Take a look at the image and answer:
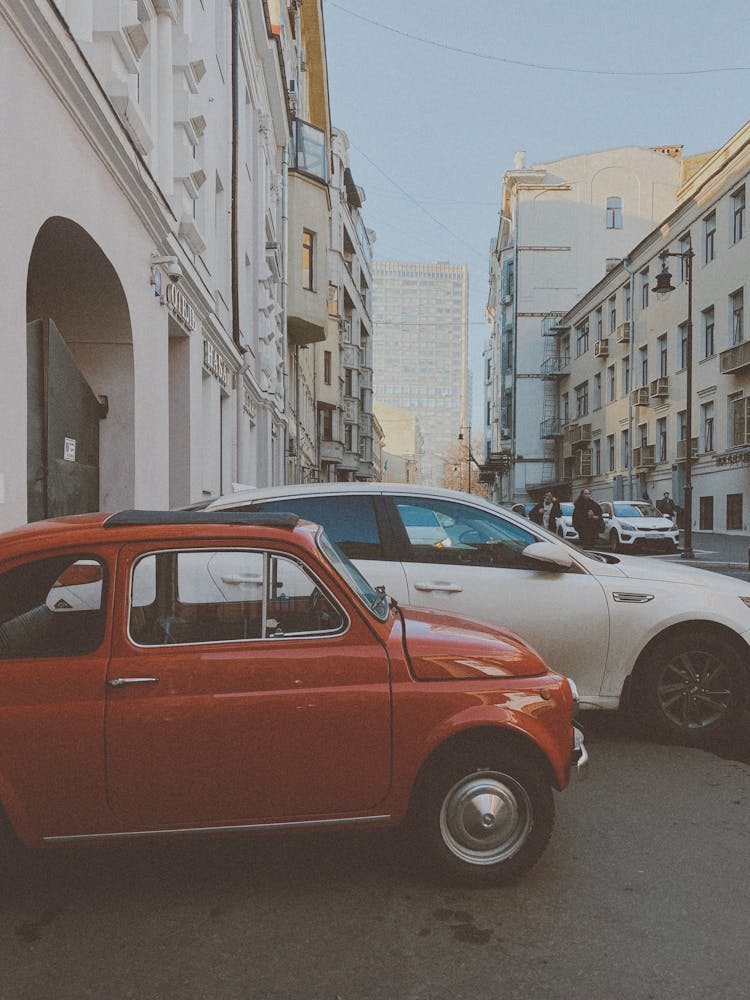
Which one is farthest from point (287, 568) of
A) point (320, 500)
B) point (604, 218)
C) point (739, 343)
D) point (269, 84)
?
point (604, 218)

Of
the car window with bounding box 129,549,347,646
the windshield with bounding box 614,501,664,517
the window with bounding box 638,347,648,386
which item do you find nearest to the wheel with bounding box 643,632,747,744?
the car window with bounding box 129,549,347,646

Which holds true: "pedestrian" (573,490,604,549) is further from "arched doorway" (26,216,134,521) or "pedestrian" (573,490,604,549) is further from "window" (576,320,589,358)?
"window" (576,320,589,358)

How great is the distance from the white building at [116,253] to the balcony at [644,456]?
26.5 metres

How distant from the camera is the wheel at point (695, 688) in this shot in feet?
17.0

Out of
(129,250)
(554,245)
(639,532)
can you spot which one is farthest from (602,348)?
(129,250)

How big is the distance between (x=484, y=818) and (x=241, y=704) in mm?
1126

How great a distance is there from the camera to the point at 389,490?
5270 millimetres

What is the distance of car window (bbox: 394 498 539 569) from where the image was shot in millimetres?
5180

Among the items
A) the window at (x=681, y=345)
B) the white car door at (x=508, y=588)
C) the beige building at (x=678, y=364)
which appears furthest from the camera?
the window at (x=681, y=345)

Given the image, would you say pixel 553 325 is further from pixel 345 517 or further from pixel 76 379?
pixel 345 517

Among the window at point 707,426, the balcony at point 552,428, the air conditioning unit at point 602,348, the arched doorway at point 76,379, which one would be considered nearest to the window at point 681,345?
the window at point 707,426

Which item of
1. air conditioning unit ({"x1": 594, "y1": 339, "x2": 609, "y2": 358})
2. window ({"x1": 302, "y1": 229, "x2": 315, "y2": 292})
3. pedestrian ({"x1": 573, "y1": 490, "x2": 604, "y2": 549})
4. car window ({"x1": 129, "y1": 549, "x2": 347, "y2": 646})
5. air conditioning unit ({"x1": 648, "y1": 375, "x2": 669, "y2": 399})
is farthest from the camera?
air conditioning unit ({"x1": 594, "y1": 339, "x2": 609, "y2": 358})

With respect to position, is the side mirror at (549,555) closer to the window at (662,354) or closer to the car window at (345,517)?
the car window at (345,517)

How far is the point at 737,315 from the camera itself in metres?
29.8
